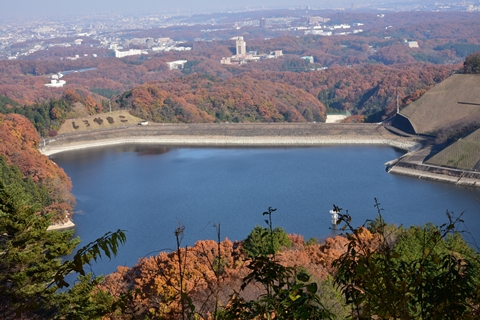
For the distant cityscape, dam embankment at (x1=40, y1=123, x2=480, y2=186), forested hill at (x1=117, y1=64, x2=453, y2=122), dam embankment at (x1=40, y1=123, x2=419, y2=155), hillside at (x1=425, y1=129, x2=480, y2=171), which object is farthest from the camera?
the distant cityscape

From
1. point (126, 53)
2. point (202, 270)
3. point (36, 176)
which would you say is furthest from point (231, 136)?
point (126, 53)

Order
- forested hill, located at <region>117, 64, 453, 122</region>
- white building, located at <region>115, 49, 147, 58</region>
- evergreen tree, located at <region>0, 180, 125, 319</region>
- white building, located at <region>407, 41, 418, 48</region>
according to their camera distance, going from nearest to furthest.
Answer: evergreen tree, located at <region>0, 180, 125, 319</region> → forested hill, located at <region>117, 64, 453, 122</region> → white building, located at <region>407, 41, 418, 48</region> → white building, located at <region>115, 49, 147, 58</region>

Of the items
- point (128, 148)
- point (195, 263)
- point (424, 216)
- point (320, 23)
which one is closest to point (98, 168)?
point (128, 148)

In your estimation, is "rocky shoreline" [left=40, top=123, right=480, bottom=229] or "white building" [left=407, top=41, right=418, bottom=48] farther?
"white building" [left=407, top=41, right=418, bottom=48]

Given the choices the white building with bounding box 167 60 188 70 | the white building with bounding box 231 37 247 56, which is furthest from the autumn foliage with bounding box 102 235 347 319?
the white building with bounding box 231 37 247 56

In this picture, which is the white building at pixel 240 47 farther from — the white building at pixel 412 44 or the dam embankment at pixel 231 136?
the dam embankment at pixel 231 136

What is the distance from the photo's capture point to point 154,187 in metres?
15.8

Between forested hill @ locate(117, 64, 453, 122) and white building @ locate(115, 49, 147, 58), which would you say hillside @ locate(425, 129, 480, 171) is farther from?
white building @ locate(115, 49, 147, 58)

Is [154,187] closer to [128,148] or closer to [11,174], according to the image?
[11,174]

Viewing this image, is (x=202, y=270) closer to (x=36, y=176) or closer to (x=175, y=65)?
(x=36, y=176)

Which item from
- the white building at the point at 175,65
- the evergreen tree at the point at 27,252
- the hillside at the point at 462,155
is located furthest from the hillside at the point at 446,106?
the white building at the point at 175,65

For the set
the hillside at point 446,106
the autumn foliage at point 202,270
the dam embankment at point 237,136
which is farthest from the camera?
the dam embankment at point 237,136

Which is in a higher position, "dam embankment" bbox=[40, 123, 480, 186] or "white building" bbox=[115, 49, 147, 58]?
"dam embankment" bbox=[40, 123, 480, 186]

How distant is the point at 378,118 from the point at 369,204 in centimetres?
1207
